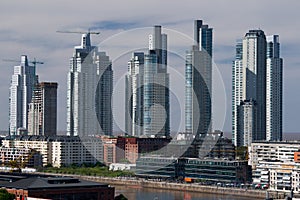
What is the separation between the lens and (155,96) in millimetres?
27297

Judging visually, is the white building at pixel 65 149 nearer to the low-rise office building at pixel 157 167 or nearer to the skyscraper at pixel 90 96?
the skyscraper at pixel 90 96

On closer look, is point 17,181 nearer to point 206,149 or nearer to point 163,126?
point 206,149

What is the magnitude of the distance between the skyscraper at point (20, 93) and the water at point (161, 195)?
25687 millimetres

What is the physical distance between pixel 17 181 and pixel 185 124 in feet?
47.7

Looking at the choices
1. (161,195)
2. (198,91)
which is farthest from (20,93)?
(161,195)

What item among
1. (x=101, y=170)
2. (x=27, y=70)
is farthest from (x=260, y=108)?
(x=27, y=70)

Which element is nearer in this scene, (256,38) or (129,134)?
(129,134)

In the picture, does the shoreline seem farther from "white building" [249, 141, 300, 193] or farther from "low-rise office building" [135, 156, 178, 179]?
"low-rise office building" [135, 156, 178, 179]

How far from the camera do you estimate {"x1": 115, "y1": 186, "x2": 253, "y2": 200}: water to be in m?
15.5

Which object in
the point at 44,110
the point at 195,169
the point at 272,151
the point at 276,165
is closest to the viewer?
the point at 276,165

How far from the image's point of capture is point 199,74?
28828 millimetres

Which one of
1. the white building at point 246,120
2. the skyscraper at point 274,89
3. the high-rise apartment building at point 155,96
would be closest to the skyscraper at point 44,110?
the high-rise apartment building at point 155,96

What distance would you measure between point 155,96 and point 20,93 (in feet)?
57.7

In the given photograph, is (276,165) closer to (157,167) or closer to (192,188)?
(192,188)
